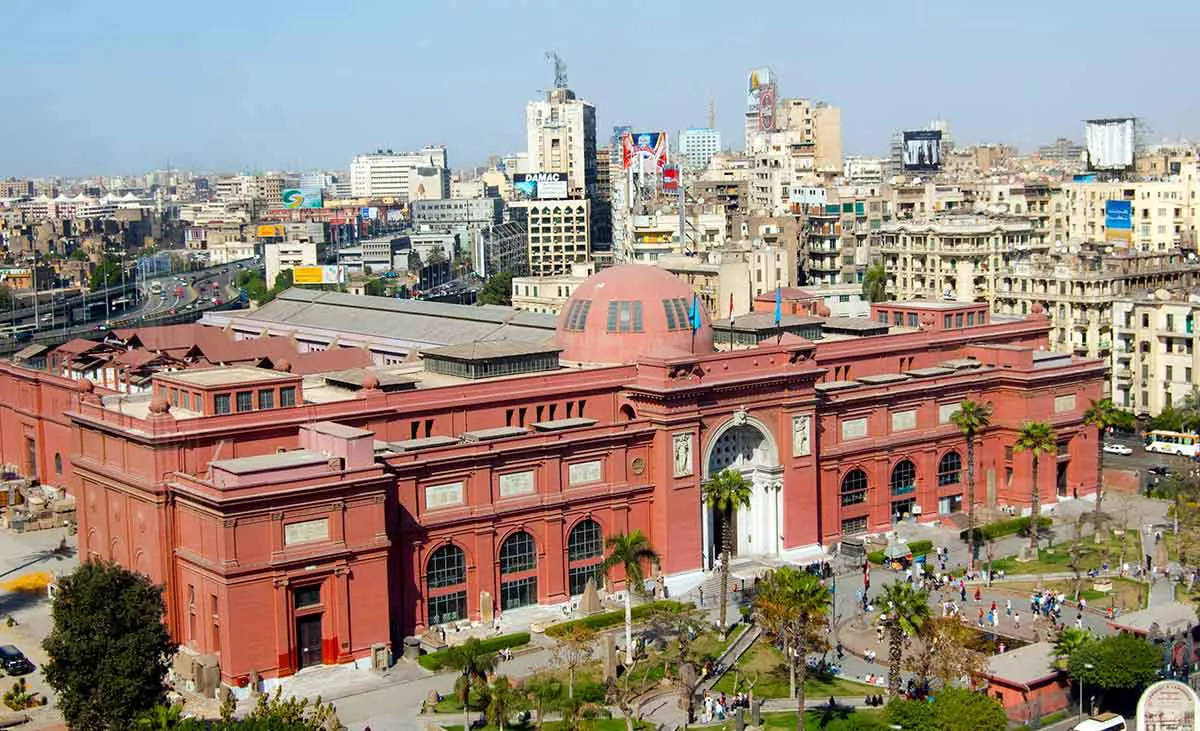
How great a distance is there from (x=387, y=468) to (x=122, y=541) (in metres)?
12.5

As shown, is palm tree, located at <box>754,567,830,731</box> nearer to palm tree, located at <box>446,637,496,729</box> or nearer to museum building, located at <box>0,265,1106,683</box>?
palm tree, located at <box>446,637,496,729</box>

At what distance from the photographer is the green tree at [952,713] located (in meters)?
52.4

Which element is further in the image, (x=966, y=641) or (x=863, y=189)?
(x=863, y=189)

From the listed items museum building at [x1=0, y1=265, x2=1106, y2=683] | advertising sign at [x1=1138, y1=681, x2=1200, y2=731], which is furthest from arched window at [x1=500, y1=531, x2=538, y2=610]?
advertising sign at [x1=1138, y1=681, x2=1200, y2=731]

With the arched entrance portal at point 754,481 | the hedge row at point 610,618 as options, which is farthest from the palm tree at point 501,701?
the arched entrance portal at point 754,481

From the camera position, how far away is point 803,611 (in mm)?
55906

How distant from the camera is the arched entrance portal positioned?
254ft

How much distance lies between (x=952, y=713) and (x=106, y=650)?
29152mm

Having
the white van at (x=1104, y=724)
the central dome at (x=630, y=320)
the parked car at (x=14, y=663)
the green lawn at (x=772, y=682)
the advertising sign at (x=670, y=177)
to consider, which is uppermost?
the advertising sign at (x=670, y=177)

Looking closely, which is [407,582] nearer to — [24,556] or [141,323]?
[24,556]

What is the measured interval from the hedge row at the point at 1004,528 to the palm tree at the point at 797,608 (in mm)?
26758

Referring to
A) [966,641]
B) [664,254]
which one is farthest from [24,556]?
[664,254]

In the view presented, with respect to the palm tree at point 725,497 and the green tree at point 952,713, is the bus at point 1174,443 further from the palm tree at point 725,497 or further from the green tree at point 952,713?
the green tree at point 952,713

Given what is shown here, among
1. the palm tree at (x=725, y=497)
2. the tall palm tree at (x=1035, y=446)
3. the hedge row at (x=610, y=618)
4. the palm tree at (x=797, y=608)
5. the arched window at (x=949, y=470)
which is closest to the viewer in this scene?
the palm tree at (x=797, y=608)
